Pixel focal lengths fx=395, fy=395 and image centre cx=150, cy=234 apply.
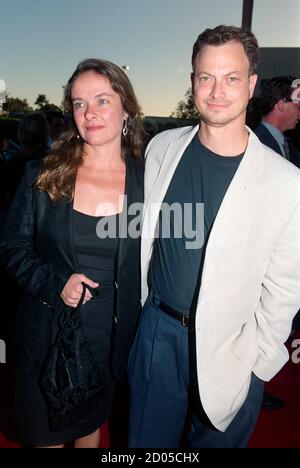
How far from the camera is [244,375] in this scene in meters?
1.68

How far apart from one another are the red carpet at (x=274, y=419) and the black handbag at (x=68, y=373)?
3.19ft

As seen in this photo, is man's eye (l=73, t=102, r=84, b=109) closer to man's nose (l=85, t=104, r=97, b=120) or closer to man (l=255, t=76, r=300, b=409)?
man's nose (l=85, t=104, r=97, b=120)

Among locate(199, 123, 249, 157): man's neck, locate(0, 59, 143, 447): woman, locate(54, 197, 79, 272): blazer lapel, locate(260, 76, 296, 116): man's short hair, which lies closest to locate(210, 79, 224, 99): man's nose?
locate(199, 123, 249, 157): man's neck

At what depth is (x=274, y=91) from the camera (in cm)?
335

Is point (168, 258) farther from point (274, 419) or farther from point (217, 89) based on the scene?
point (274, 419)

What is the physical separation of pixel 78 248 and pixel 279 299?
0.86 metres

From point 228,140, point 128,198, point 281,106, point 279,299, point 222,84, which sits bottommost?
point 279,299

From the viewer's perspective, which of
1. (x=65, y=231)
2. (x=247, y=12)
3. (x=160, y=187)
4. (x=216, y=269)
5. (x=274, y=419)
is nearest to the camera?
(x=216, y=269)

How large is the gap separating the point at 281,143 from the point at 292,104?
431 millimetres

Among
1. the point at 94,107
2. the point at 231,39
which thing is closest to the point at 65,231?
the point at 94,107

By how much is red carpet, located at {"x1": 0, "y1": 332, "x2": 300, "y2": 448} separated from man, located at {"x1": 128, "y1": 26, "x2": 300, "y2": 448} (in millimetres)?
954

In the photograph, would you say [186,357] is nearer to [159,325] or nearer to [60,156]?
[159,325]

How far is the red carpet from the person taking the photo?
100 inches

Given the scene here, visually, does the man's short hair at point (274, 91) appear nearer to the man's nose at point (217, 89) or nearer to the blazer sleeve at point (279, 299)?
the man's nose at point (217, 89)
